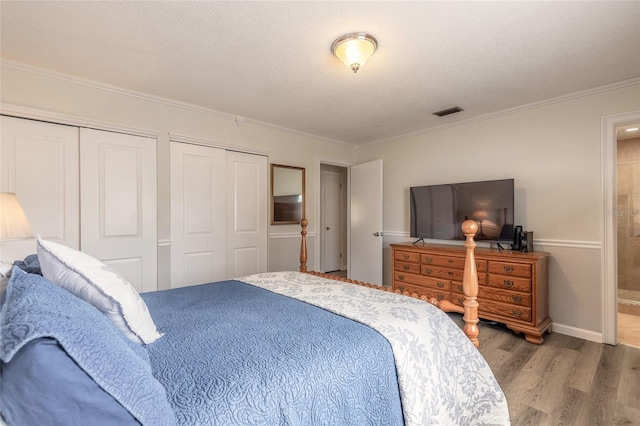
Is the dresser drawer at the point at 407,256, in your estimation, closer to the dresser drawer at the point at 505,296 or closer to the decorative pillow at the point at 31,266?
the dresser drawer at the point at 505,296

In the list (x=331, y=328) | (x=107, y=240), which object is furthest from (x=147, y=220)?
(x=331, y=328)

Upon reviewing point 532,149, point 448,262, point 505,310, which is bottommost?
point 505,310

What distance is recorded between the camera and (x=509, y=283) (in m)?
2.94

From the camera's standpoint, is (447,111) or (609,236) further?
(447,111)

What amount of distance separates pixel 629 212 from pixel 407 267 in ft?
10.4

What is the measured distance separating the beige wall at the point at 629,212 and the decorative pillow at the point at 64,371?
5.47 m

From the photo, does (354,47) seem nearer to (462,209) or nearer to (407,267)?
(462,209)

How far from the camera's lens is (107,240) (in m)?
2.81

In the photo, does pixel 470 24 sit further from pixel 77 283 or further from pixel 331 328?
pixel 77 283

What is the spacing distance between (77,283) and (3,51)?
243 cm

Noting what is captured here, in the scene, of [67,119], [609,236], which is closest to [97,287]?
[67,119]

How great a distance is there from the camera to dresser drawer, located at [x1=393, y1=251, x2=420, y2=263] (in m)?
3.69

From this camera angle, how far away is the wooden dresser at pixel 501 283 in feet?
9.29

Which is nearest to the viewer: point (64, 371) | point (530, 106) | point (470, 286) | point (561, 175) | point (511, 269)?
point (64, 371)
